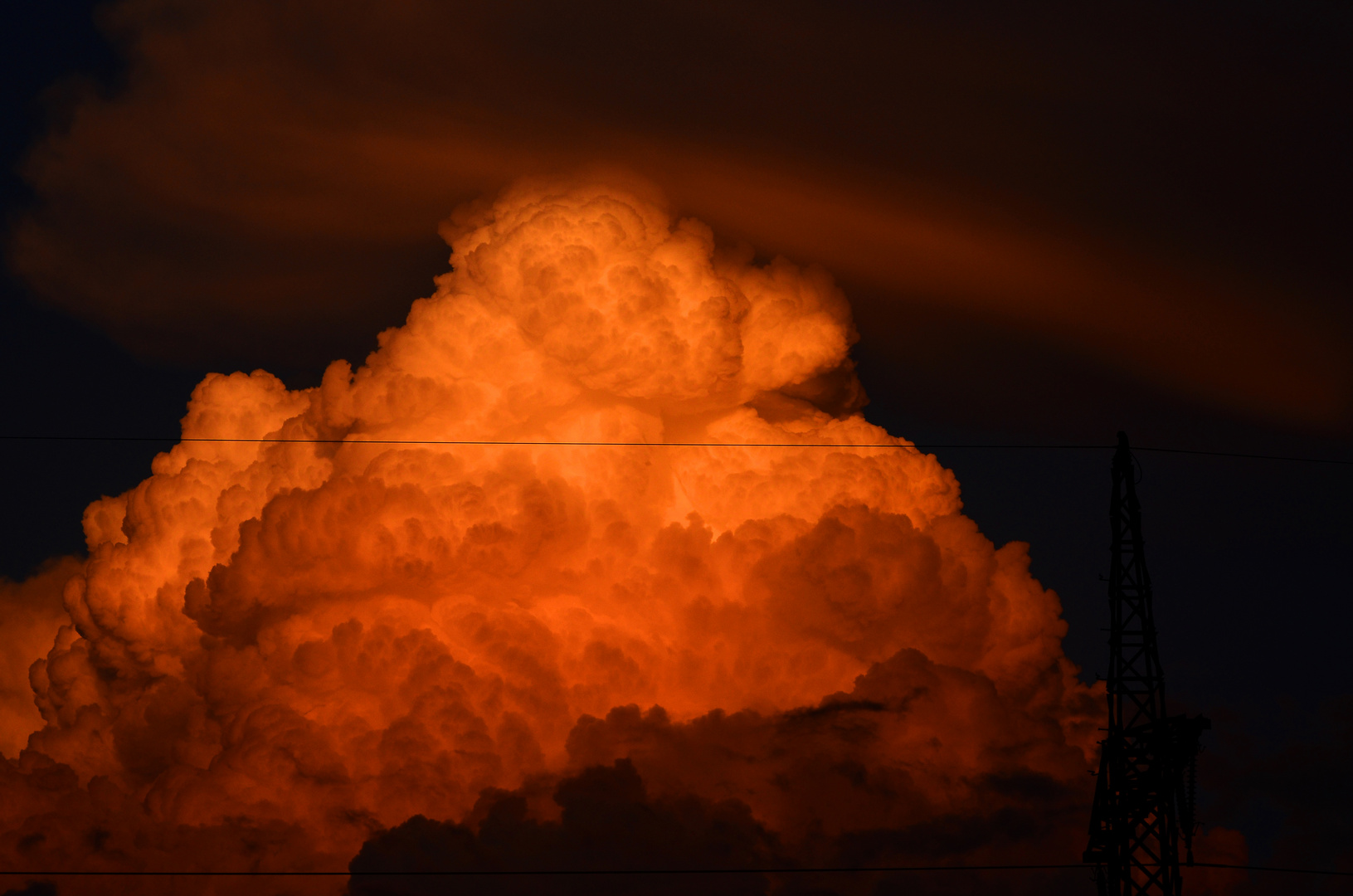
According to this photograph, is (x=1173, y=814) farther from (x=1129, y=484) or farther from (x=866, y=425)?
(x=866, y=425)

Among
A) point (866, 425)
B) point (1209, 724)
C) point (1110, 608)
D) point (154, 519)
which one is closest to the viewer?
point (1209, 724)

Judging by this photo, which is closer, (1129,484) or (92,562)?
(1129,484)

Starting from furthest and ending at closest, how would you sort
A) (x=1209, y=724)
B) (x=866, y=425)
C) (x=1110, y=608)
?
(x=866, y=425), (x=1110, y=608), (x=1209, y=724)

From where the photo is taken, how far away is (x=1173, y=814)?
74.8 m

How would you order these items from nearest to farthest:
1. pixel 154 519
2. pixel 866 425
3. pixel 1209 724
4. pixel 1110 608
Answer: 1. pixel 1209 724
2. pixel 1110 608
3. pixel 866 425
4. pixel 154 519

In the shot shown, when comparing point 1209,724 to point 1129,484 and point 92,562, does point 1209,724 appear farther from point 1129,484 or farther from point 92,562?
point 92,562

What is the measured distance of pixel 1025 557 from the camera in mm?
121188

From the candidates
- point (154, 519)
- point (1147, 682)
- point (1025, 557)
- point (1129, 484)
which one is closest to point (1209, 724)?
point (1147, 682)

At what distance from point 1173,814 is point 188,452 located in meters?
81.5

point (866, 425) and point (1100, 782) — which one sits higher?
point (866, 425)

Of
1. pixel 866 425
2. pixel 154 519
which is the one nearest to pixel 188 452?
pixel 154 519

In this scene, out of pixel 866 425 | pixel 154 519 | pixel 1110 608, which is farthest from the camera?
pixel 154 519

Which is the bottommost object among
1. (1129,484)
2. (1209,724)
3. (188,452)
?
(1209,724)

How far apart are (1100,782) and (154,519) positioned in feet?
253
